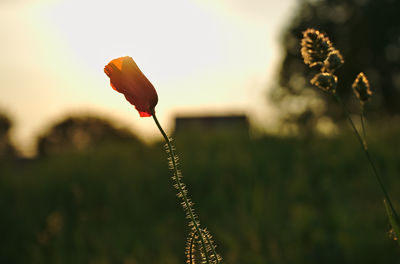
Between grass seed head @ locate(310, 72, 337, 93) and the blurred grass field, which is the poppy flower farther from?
the blurred grass field

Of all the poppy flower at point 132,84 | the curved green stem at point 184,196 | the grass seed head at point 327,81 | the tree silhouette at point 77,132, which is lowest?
the curved green stem at point 184,196

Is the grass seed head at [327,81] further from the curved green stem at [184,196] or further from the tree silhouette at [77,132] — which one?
the tree silhouette at [77,132]

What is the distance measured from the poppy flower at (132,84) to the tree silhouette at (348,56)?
1574cm

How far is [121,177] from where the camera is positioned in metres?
6.75

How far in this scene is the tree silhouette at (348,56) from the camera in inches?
679

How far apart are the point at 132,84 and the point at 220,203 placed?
469 centimetres

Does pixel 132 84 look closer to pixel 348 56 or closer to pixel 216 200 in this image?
pixel 216 200

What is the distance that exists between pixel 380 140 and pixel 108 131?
15.3 metres

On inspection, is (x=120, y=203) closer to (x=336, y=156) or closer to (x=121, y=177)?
(x=121, y=177)

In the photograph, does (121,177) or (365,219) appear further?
(121,177)

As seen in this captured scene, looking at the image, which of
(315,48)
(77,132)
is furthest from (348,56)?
(315,48)

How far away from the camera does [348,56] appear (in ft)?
59.4

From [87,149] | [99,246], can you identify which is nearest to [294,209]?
[99,246]

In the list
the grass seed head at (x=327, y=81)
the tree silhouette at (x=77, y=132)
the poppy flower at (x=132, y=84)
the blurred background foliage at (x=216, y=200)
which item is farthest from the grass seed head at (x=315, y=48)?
the tree silhouette at (x=77, y=132)
